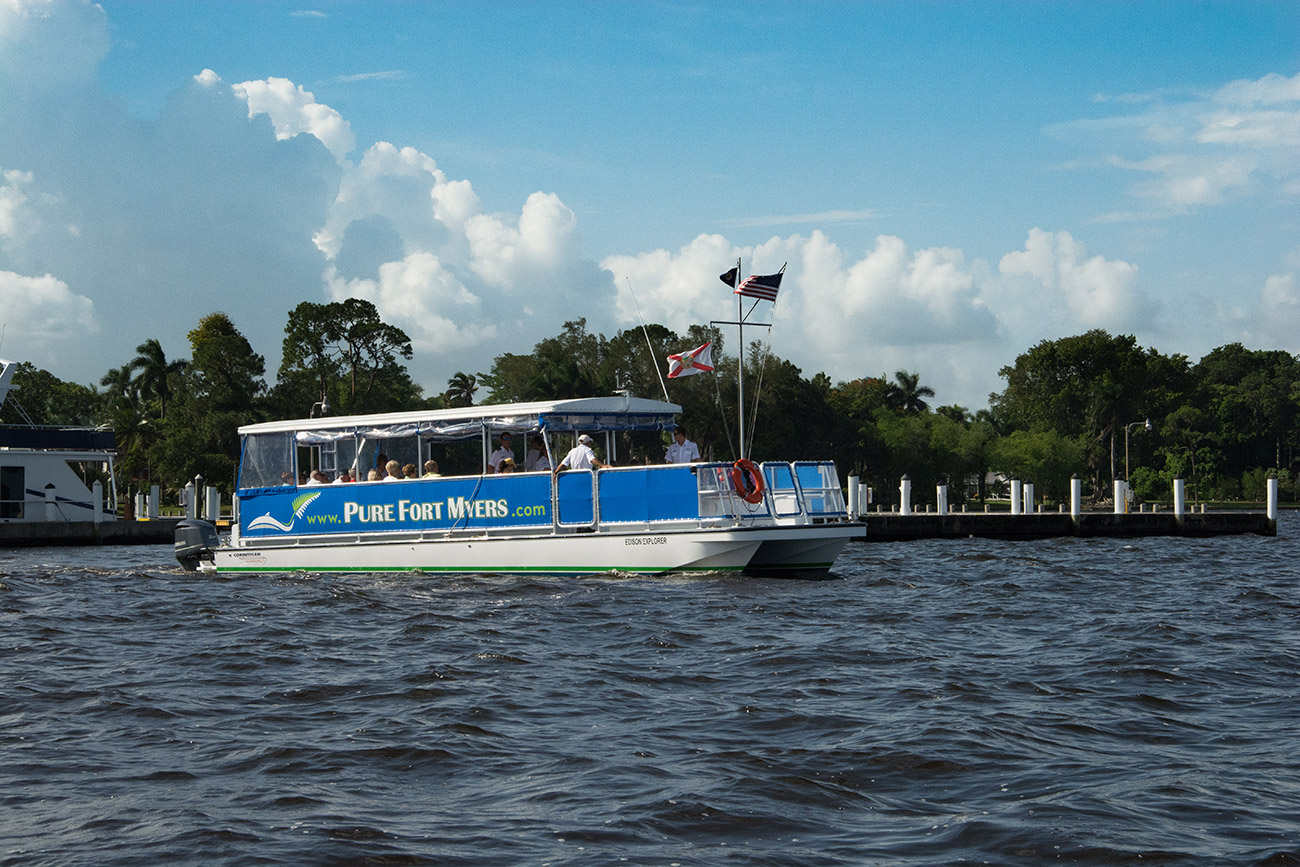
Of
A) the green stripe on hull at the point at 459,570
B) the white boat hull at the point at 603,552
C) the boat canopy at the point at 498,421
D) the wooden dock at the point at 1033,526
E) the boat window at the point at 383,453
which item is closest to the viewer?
the white boat hull at the point at 603,552

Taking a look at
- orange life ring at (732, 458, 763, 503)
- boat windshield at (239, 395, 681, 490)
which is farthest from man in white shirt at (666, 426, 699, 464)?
orange life ring at (732, 458, 763, 503)

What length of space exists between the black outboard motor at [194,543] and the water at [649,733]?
6.32 metres

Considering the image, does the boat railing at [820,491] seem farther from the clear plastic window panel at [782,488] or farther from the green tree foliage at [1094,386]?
the green tree foliage at [1094,386]

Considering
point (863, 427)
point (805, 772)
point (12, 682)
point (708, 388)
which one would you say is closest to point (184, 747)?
point (12, 682)

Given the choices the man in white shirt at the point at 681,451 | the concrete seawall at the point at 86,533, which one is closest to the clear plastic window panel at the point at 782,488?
the man in white shirt at the point at 681,451

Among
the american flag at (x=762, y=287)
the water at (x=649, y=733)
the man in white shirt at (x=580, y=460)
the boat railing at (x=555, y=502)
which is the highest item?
the american flag at (x=762, y=287)

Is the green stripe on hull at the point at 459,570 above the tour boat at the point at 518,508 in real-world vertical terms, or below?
below

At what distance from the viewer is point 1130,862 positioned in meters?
5.81

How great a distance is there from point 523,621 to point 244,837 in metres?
8.21

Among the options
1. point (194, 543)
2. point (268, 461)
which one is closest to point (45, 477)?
point (194, 543)

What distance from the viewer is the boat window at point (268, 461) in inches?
869

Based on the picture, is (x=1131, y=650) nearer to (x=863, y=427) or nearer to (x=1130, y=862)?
(x=1130, y=862)

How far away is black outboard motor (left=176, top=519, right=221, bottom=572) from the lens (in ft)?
75.0

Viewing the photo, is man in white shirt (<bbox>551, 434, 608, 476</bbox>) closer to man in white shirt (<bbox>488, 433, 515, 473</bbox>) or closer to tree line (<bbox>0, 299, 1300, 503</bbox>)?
man in white shirt (<bbox>488, 433, 515, 473</bbox>)
